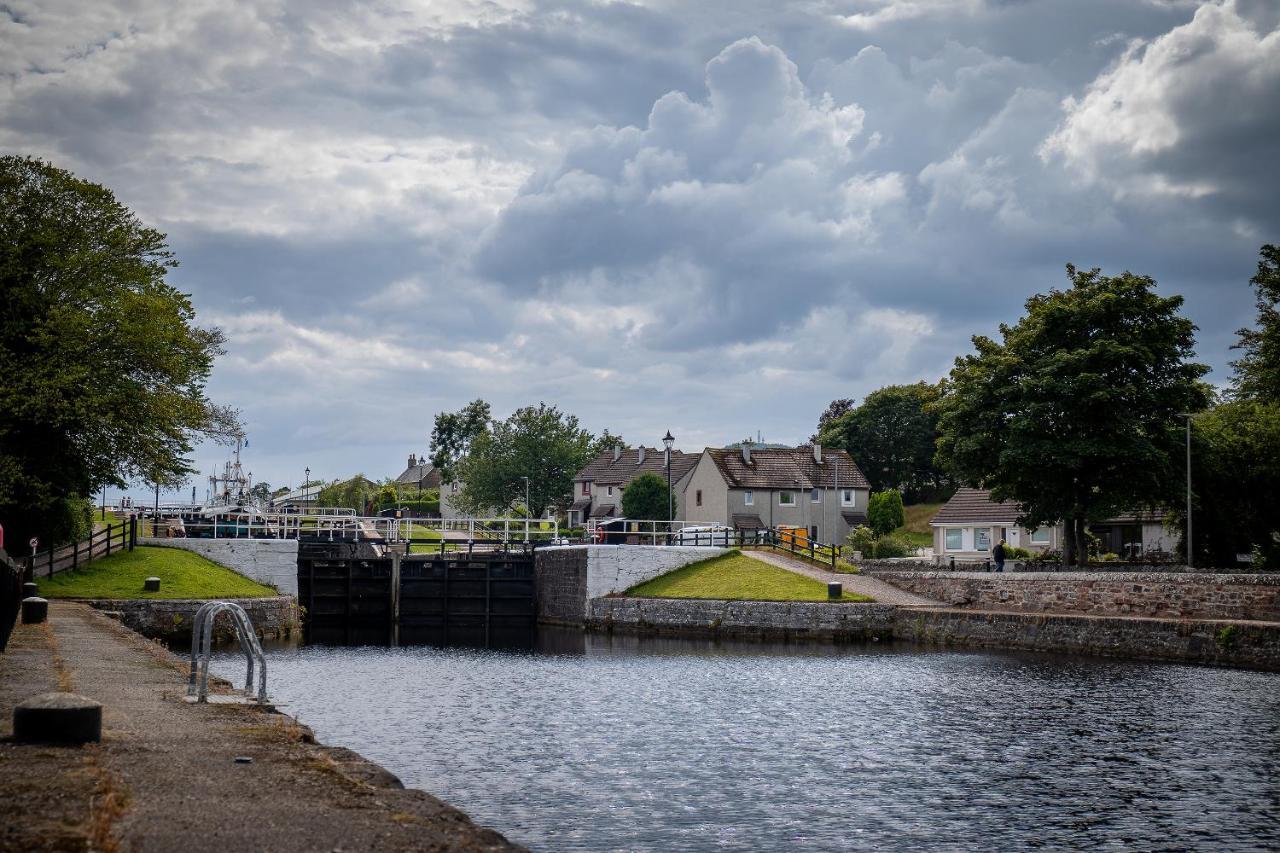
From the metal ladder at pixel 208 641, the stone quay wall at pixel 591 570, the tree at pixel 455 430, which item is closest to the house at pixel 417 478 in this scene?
the tree at pixel 455 430

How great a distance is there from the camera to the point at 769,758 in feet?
69.0

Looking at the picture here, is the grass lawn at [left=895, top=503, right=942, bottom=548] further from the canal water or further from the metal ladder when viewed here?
the metal ladder

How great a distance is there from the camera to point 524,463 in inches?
4414

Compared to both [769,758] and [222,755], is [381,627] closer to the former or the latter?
[769,758]

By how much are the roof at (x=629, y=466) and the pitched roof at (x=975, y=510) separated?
3062cm

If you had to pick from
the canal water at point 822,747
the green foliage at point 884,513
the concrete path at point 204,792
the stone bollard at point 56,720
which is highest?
the green foliage at point 884,513

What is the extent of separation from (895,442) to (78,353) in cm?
9096

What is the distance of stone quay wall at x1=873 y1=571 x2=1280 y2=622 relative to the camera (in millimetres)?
38750

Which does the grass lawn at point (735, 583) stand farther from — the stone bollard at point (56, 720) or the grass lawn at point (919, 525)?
the grass lawn at point (919, 525)

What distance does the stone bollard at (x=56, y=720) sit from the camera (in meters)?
13.3

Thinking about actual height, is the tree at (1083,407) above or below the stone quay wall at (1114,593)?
above

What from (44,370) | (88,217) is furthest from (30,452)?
(88,217)

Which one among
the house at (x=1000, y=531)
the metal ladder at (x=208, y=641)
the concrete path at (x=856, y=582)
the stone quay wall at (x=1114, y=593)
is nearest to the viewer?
the metal ladder at (x=208, y=641)

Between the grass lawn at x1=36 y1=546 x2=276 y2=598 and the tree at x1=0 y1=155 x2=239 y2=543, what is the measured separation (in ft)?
7.61
